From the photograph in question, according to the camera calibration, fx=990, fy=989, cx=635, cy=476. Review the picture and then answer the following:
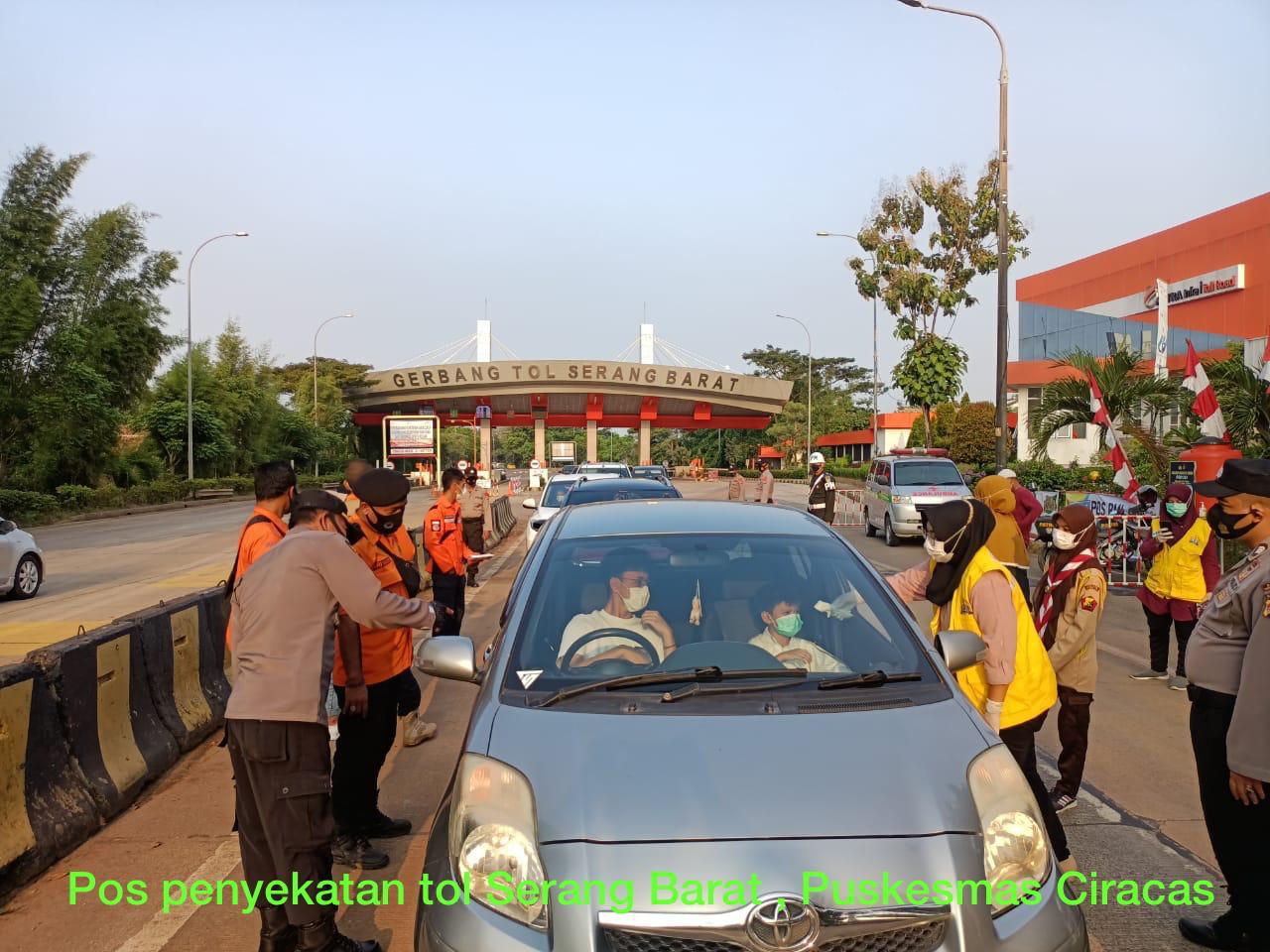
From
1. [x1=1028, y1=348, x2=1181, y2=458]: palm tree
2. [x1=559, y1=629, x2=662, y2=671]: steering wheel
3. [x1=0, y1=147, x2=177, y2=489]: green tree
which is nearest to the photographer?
[x1=559, y1=629, x2=662, y2=671]: steering wheel

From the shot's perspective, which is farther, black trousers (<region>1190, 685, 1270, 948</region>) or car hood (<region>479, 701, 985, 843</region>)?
black trousers (<region>1190, 685, 1270, 948</region>)

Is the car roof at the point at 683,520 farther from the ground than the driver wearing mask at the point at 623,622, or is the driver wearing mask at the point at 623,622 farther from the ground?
the car roof at the point at 683,520

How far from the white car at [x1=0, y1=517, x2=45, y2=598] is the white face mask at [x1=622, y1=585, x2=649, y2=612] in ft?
43.5

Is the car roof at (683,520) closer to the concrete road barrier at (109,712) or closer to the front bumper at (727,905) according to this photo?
the front bumper at (727,905)

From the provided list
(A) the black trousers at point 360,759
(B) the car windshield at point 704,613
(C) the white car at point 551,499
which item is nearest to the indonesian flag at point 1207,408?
(C) the white car at point 551,499

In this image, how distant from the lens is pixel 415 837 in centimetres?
484

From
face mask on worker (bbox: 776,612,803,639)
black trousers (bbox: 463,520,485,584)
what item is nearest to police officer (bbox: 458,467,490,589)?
black trousers (bbox: 463,520,485,584)

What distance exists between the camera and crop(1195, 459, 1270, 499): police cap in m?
3.59

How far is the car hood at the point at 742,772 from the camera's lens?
245 cm

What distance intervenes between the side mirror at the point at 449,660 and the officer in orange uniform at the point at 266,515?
1880mm

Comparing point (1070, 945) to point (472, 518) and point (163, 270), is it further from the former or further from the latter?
point (163, 270)

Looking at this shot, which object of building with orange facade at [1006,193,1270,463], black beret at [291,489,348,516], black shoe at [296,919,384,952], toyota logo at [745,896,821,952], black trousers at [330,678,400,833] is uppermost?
building with orange facade at [1006,193,1270,463]

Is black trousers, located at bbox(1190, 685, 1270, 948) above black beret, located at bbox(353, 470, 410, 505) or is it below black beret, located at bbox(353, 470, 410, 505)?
below

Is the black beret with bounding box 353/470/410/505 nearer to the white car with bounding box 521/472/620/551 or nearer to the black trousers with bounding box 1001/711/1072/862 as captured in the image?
the black trousers with bounding box 1001/711/1072/862
